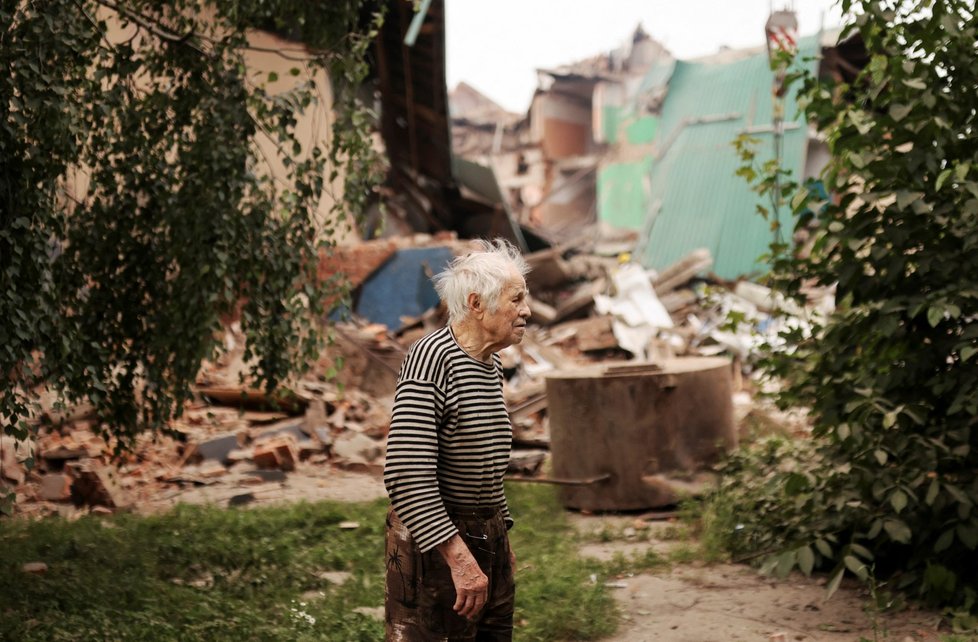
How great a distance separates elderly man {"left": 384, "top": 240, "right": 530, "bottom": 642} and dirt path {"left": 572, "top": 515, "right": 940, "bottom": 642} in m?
2.32

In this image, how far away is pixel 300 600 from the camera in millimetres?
5586

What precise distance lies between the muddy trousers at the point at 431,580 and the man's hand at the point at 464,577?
9 cm

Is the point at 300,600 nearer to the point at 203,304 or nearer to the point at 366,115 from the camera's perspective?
the point at 203,304

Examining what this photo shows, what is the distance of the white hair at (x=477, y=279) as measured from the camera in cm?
312

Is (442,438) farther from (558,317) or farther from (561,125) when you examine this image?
(561,125)

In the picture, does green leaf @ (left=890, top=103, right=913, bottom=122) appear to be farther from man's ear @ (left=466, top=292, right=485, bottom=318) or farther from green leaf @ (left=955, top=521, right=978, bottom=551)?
man's ear @ (left=466, top=292, right=485, bottom=318)

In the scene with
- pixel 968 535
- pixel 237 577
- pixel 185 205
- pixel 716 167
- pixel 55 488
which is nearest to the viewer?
pixel 968 535

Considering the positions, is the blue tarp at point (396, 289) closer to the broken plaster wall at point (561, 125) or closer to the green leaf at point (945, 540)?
the green leaf at point (945, 540)

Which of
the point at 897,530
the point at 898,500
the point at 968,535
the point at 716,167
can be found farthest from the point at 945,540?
the point at 716,167

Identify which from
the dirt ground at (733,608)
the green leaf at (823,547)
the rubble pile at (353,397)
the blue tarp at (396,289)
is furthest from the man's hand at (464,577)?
the blue tarp at (396,289)

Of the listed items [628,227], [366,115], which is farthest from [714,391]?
[628,227]

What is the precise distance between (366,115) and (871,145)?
9.91 ft

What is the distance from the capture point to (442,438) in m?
3.06

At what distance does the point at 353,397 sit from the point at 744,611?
729 cm
